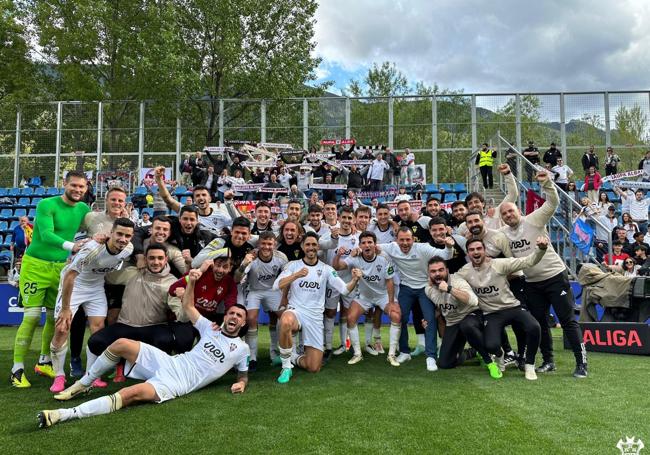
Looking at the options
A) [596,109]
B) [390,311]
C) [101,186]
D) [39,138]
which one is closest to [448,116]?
[596,109]

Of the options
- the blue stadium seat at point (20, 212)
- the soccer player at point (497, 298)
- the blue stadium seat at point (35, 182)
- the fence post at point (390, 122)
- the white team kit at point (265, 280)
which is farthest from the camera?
the fence post at point (390, 122)

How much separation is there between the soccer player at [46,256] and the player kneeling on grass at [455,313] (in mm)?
4251

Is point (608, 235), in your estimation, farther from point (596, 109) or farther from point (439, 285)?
point (596, 109)

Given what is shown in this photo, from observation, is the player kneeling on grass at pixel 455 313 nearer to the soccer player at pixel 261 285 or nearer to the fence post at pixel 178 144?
the soccer player at pixel 261 285

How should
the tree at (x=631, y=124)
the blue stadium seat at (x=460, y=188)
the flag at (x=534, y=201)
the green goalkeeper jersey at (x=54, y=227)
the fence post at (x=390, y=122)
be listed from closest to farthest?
the green goalkeeper jersey at (x=54, y=227), the flag at (x=534, y=201), the blue stadium seat at (x=460, y=188), the tree at (x=631, y=124), the fence post at (x=390, y=122)

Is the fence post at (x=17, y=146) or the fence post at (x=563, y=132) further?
the fence post at (x=17, y=146)

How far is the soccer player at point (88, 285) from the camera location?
5020mm

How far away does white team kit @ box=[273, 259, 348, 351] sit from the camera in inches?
238

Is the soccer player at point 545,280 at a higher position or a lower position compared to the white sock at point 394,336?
higher

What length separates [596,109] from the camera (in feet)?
71.9

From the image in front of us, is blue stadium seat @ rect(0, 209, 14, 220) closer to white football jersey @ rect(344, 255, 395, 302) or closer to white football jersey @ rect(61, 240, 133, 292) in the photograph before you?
white football jersey @ rect(61, 240, 133, 292)

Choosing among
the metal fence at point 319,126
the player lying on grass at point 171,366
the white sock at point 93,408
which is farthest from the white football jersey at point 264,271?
the metal fence at point 319,126

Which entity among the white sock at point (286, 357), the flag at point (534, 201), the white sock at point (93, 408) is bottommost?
the white sock at point (93, 408)

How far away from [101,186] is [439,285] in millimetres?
18560
